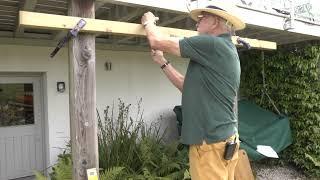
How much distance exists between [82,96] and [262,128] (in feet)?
15.1

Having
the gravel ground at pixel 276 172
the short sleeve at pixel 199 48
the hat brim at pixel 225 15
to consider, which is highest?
the hat brim at pixel 225 15

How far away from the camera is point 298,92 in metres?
7.22

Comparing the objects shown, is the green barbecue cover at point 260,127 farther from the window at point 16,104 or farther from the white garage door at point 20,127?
the window at point 16,104

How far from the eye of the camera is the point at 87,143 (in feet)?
10.5

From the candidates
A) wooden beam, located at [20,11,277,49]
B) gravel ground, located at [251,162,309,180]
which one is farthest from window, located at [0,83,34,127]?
gravel ground, located at [251,162,309,180]

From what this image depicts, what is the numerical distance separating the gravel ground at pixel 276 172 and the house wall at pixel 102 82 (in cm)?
190

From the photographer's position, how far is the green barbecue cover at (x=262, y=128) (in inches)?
260

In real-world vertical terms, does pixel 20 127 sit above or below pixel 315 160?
above

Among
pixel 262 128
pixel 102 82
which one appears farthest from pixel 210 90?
pixel 262 128

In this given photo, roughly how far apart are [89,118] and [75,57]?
20.9 inches

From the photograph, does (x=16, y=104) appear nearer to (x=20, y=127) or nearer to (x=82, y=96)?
(x=20, y=127)

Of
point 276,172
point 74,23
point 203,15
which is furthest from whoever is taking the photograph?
point 276,172

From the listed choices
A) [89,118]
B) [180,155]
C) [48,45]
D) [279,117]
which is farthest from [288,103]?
[89,118]

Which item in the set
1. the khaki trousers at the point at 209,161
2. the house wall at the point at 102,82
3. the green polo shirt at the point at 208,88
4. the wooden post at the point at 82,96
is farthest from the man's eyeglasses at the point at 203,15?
the house wall at the point at 102,82
